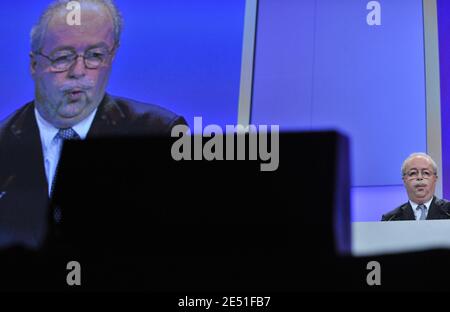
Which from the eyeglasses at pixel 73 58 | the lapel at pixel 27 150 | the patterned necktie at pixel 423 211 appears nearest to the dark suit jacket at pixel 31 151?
the lapel at pixel 27 150

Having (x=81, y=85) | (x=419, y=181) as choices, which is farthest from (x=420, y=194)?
(x=81, y=85)

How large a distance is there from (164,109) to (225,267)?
953 mm

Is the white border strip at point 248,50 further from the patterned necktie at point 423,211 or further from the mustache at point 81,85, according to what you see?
the patterned necktie at point 423,211

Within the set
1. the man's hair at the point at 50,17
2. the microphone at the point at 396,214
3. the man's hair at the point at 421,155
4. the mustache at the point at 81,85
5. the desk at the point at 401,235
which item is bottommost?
the desk at the point at 401,235

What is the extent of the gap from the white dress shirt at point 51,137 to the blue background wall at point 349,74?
1.75 feet

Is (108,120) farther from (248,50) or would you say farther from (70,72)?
(248,50)

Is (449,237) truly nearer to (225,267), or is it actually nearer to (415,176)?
(415,176)

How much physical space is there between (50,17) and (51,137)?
0.39 m

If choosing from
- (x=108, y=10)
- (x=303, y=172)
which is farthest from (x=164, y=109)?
(x=303, y=172)

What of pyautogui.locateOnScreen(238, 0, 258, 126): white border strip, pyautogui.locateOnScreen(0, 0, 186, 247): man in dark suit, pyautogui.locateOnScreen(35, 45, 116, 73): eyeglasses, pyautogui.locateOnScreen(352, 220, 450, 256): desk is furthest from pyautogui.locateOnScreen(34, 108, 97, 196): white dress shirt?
pyautogui.locateOnScreen(352, 220, 450, 256): desk

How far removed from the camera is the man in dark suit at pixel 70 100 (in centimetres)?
230

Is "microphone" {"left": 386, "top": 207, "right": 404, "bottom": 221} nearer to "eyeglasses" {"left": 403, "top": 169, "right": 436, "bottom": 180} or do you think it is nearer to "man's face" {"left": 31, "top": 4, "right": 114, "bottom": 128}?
"eyeglasses" {"left": 403, "top": 169, "right": 436, "bottom": 180}

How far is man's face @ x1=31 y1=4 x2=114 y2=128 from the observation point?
239cm

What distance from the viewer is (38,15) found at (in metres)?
2.42
